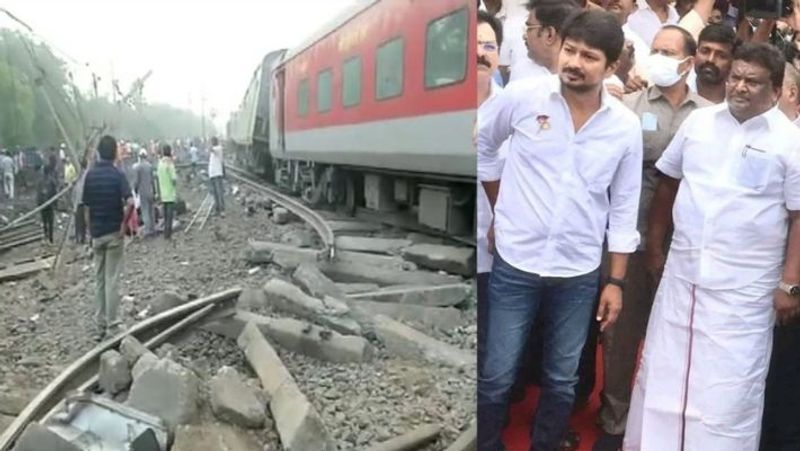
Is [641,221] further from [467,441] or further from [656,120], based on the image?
[467,441]

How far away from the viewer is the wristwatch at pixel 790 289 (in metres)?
1.30

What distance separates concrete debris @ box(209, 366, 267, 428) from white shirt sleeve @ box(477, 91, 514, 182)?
1.77 ft

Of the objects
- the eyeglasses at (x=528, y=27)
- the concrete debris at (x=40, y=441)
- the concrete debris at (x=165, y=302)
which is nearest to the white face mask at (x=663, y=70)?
the eyeglasses at (x=528, y=27)

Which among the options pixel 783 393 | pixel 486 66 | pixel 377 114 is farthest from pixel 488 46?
pixel 783 393

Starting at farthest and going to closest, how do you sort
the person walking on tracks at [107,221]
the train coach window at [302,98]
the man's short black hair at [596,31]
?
the train coach window at [302,98]
the person walking on tracks at [107,221]
the man's short black hair at [596,31]

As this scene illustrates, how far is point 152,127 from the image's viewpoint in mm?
1351

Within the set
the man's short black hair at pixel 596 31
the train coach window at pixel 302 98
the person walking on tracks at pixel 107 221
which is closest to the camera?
the man's short black hair at pixel 596 31

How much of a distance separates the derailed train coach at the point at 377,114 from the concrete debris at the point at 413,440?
1.15 ft

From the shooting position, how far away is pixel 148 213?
1357 millimetres

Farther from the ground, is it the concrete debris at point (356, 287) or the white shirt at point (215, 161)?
the white shirt at point (215, 161)

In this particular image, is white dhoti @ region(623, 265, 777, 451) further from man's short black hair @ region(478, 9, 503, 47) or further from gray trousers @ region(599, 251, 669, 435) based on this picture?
man's short black hair @ region(478, 9, 503, 47)

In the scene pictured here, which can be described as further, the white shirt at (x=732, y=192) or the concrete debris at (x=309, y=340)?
the concrete debris at (x=309, y=340)

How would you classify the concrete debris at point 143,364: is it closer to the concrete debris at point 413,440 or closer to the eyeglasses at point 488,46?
the concrete debris at point 413,440

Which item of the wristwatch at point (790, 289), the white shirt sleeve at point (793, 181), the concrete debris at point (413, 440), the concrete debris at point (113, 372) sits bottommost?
the concrete debris at point (413, 440)
